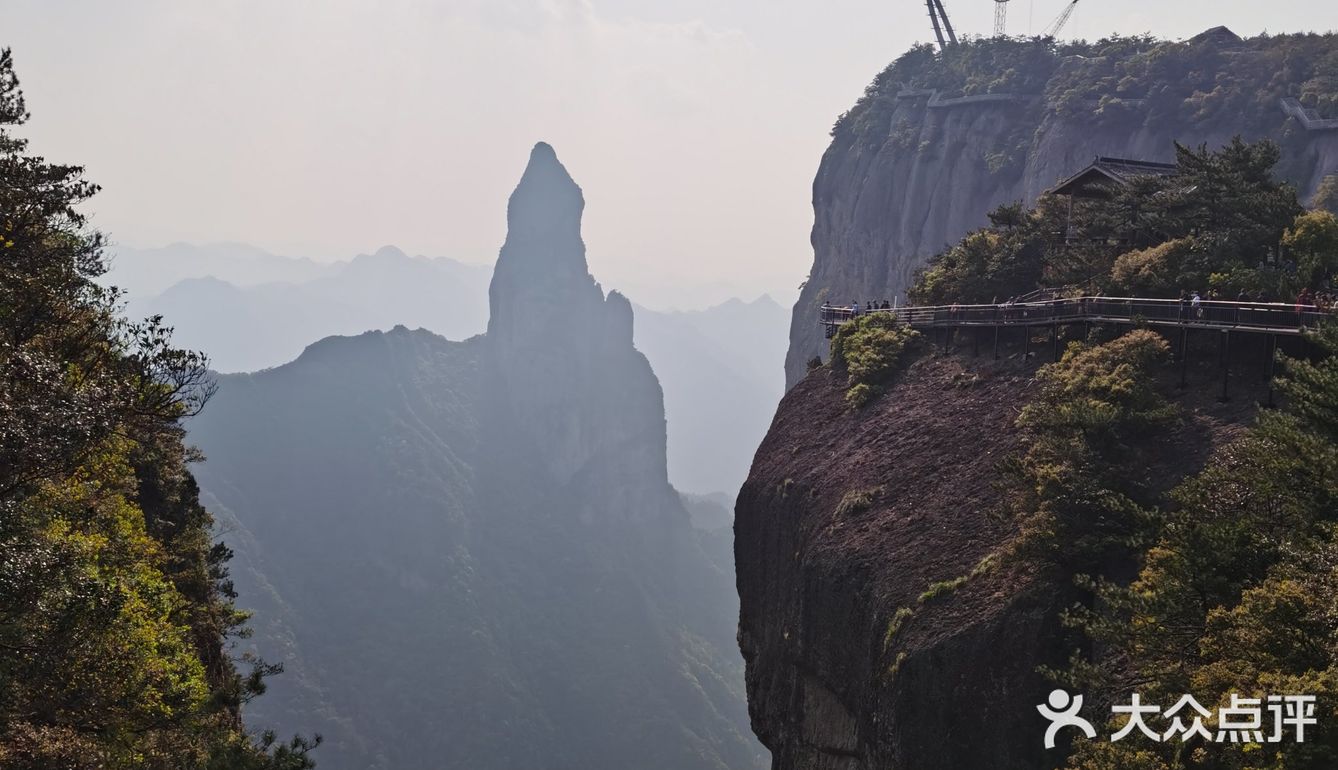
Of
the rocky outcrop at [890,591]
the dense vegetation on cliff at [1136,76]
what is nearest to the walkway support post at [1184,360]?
the rocky outcrop at [890,591]

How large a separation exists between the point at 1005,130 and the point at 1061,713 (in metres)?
85.8

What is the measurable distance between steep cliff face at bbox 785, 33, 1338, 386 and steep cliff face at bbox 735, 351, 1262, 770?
54.4m

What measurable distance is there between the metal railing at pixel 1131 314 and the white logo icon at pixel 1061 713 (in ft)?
27.1

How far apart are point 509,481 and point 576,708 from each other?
67515 mm

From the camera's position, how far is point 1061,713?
17.0 m

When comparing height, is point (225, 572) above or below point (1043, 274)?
below

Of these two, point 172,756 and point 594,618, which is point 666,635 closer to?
point 594,618

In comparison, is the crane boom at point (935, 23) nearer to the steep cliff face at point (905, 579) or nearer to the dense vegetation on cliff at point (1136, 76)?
the dense vegetation on cliff at point (1136, 76)

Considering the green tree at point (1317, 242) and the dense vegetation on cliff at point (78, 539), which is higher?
the green tree at point (1317, 242)

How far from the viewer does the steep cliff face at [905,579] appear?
60.3ft

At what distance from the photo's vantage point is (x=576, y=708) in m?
126

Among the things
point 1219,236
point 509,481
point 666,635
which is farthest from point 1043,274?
point 509,481

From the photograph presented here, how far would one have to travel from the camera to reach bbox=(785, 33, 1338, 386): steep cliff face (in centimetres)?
7525

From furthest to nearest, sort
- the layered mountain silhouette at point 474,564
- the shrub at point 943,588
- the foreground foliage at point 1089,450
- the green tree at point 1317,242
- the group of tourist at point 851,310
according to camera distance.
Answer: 1. the layered mountain silhouette at point 474,564
2. the group of tourist at point 851,310
3. the green tree at point 1317,242
4. the shrub at point 943,588
5. the foreground foliage at point 1089,450
